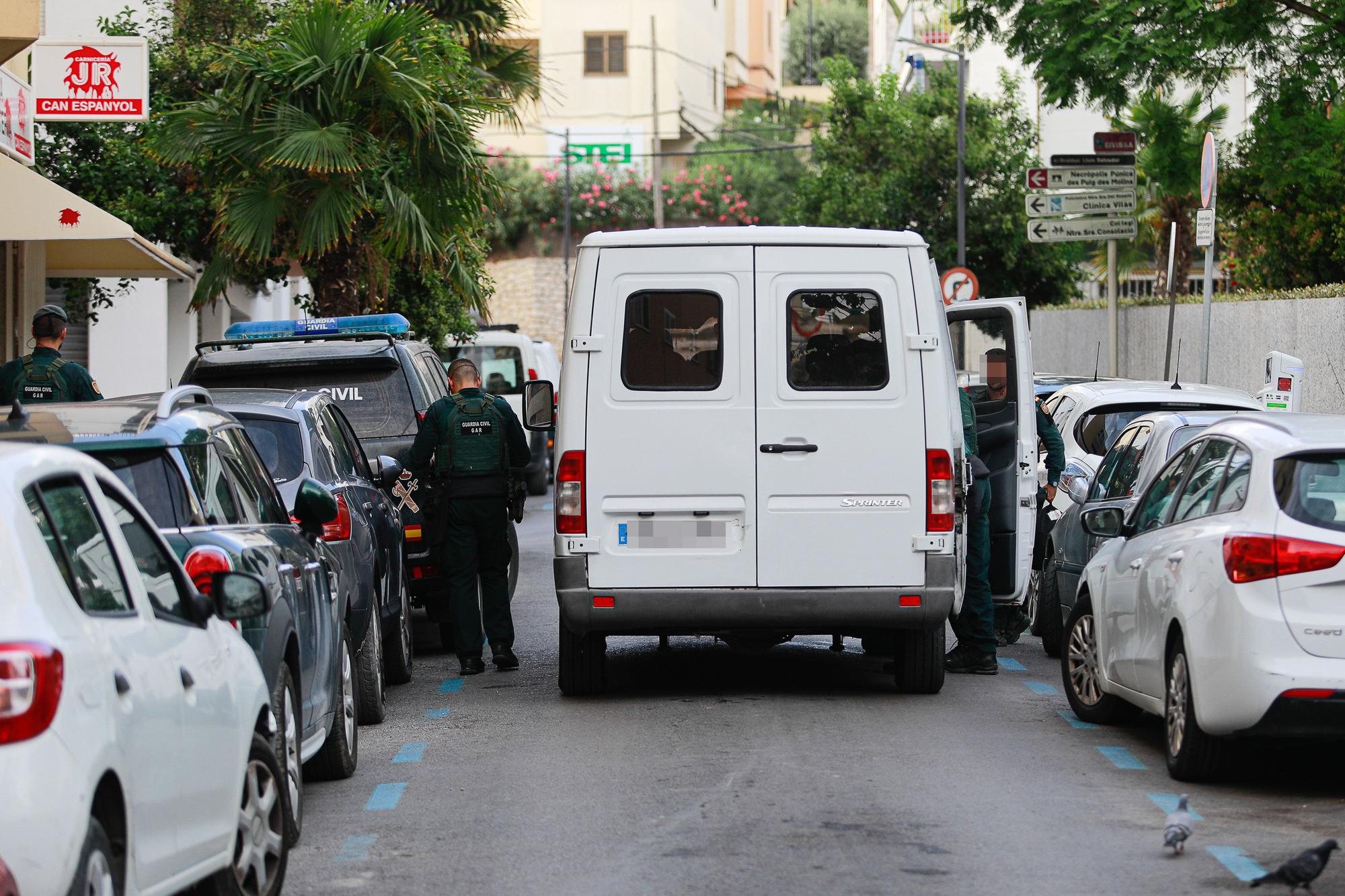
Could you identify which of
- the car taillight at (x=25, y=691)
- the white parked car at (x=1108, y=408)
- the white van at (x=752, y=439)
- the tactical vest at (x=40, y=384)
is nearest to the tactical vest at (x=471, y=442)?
the white van at (x=752, y=439)

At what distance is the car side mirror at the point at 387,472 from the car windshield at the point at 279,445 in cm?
121

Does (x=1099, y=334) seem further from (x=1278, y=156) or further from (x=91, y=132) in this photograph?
(x=91, y=132)

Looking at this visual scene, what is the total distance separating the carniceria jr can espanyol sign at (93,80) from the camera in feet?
59.0

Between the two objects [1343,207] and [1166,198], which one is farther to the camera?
[1166,198]

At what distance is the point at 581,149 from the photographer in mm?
64938

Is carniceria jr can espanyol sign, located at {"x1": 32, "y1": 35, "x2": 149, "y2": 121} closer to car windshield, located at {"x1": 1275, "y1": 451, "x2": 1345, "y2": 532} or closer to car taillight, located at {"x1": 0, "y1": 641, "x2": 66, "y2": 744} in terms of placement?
car windshield, located at {"x1": 1275, "y1": 451, "x2": 1345, "y2": 532}

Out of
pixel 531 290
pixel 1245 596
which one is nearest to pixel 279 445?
pixel 1245 596

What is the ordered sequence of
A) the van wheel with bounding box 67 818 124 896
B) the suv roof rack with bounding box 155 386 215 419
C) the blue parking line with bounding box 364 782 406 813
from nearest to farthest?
the van wheel with bounding box 67 818 124 896 < the suv roof rack with bounding box 155 386 215 419 < the blue parking line with bounding box 364 782 406 813

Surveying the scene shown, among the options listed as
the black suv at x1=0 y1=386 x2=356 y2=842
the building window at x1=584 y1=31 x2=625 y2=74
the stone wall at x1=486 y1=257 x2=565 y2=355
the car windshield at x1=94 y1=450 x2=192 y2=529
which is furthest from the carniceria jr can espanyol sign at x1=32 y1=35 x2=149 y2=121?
the building window at x1=584 y1=31 x2=625 y2=74

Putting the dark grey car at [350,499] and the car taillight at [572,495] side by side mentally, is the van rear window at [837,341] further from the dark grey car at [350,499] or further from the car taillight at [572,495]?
the dark grey car at [350,499]

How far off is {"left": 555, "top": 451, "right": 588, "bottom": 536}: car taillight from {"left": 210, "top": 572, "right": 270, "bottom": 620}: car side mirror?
4272 millimetres

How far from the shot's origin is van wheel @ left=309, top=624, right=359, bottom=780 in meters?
8.37

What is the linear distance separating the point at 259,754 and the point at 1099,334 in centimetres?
2608

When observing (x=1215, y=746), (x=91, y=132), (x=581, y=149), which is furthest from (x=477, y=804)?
(x=581, y=149)
